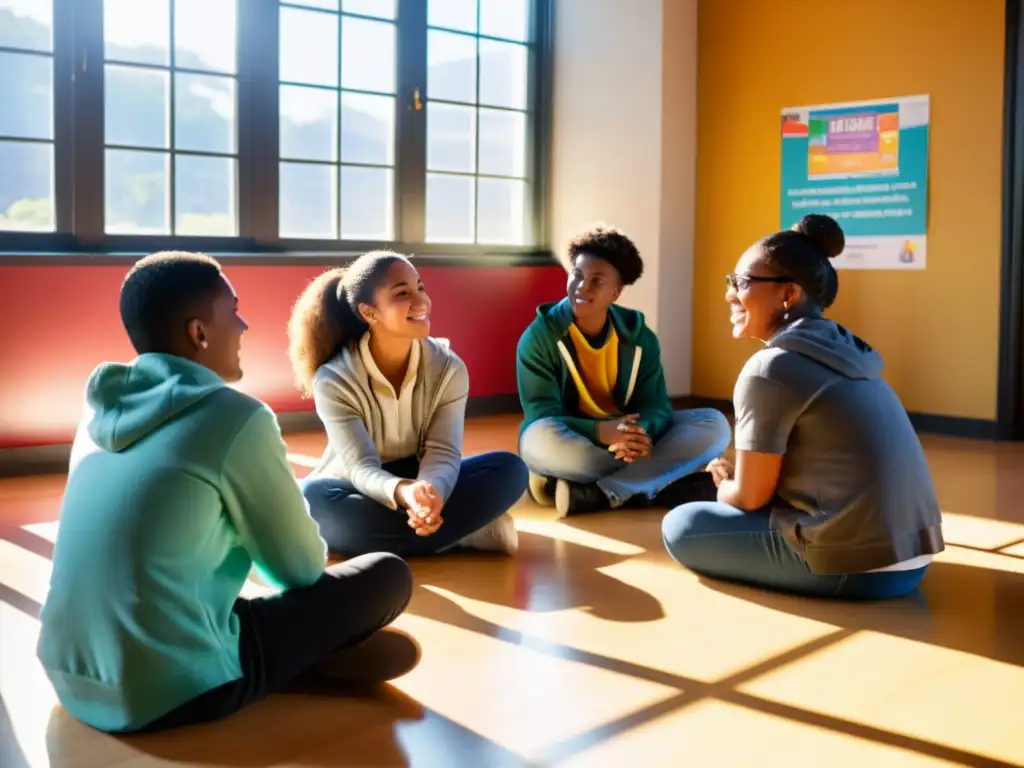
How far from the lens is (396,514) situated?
3398mm

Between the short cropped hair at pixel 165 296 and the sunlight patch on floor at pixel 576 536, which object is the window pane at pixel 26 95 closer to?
the sunlight patch on floor at pixel 576 536

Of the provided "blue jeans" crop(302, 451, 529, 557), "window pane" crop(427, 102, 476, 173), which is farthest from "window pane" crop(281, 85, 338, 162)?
"blue jeans" crop(302, 451, 529, 557)

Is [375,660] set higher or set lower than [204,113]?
lower

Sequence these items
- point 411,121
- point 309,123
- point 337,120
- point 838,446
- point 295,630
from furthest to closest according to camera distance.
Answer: point 411,121 → point 337,120 → point 309,123 → point 838,446 → point 295,630

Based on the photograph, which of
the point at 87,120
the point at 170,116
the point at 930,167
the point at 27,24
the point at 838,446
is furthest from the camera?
the point at 930,167

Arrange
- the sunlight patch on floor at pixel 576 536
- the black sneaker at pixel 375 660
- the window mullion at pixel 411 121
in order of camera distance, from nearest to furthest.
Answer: the black sneaker at pixel 375 660, the sunlight patch on floor at pixel 576 536, the window mullion at pixel 411 121

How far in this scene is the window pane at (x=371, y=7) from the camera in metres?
6.12

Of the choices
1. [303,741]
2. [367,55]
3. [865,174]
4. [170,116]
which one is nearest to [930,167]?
[865,174]

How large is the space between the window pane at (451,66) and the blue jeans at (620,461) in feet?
9.47

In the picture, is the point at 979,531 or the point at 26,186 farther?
the point at 26,186

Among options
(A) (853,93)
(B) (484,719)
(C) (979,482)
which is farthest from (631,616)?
(A) (853,93)

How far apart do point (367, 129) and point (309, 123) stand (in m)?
→ 0.35

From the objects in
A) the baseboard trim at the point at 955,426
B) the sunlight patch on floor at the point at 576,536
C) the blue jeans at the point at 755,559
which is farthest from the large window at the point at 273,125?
the blue jeans at the point at 755,559

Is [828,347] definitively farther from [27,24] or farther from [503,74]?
[503,74]
